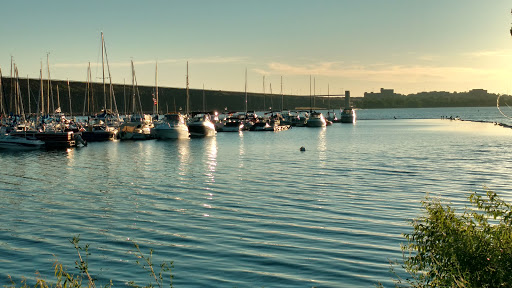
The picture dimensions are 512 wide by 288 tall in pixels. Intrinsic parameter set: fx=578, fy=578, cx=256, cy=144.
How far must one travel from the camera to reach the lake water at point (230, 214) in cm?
1580

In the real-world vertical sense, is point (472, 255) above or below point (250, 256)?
above

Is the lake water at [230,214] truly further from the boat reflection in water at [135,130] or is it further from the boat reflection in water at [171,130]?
the boat reflection in water at [135,130]

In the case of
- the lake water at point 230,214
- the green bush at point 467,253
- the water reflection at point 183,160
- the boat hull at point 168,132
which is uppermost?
the green bush at point 467,253

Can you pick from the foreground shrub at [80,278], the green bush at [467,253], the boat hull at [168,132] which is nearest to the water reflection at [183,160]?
the boat hull at [168,132]

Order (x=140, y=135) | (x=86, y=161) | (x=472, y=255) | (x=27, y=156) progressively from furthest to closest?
(x=140, y=135)
(x=27, y=156)
(x=86, y=161)
(x=472, y=255)

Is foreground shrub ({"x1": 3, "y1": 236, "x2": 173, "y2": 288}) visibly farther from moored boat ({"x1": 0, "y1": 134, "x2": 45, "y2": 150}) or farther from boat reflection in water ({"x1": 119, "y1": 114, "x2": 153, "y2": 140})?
boat reflection in water ({"x1": 119, "y1": 114, "x2": 153, "y2": 140})

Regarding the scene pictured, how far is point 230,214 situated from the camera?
23703 mm

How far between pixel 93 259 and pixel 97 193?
1428 cm

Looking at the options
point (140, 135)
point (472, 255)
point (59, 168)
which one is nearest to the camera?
point (472, 255)

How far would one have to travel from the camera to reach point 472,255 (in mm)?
10148

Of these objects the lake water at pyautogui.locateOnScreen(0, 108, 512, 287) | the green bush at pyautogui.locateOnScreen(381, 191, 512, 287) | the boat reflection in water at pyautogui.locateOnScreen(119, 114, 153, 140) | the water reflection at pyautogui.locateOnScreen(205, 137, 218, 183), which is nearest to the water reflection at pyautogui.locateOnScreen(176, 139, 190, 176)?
the lake water at pyautogui.locateOnScreen(0, 108, 512, 287)

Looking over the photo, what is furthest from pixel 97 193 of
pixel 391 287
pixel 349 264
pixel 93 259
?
pixel 391 287

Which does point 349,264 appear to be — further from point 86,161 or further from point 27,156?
point 27,156

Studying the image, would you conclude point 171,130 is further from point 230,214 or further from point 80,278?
point 80,278
